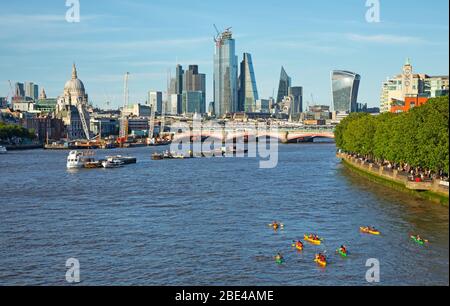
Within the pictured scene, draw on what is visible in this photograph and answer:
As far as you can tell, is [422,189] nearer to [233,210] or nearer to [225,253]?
[233,210]

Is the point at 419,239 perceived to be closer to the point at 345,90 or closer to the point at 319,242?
the point at 319,242

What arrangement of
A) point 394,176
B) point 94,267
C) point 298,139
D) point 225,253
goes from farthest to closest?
1. point 298,139
2. point 394,176
3. point 225,253
4. point 94,267

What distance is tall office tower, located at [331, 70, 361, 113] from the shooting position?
19288cm

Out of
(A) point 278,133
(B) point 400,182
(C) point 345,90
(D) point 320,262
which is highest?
(C) point 345,90

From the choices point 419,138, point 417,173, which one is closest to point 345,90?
point 417,173

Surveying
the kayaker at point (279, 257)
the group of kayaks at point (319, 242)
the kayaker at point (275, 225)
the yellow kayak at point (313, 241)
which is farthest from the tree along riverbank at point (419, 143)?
the kayaker at point (279, 257)

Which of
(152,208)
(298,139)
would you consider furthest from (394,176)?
(298,139)

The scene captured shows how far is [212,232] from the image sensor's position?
22.2 meters

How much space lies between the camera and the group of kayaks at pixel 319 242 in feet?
59.2

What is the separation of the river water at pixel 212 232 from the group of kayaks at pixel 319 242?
21 cm

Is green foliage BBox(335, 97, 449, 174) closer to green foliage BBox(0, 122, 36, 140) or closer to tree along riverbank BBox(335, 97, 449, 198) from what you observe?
tree along riverbank BBox(335, 97, 449, 198)

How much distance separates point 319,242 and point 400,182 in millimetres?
13237

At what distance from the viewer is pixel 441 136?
28391 mm
